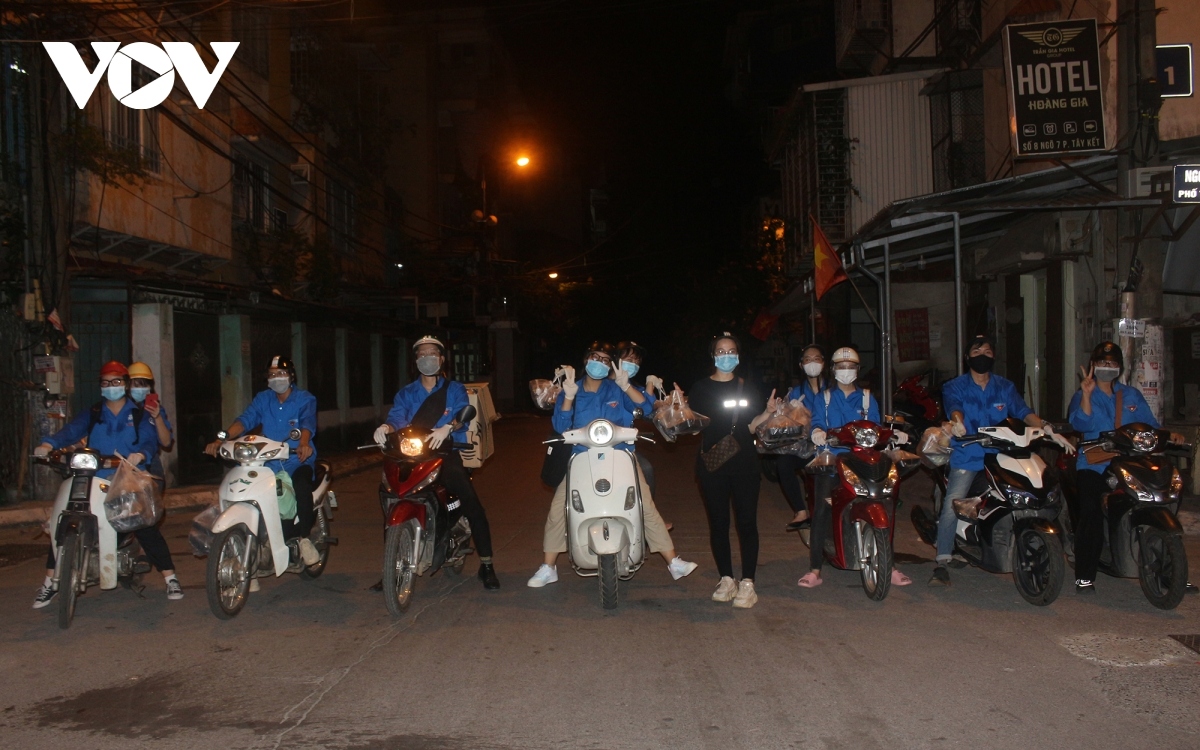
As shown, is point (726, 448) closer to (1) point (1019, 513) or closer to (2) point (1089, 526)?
(1) point (1019, 513)

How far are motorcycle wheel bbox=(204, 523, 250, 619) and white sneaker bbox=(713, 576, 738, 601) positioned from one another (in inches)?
127

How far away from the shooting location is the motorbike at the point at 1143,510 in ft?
20.6

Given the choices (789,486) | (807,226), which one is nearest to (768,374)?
(807,226)

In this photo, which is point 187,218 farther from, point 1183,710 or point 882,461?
point 1183,710

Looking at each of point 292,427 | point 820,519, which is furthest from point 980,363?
point 292,427

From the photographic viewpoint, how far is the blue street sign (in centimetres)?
1086

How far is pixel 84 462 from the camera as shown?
6551mm

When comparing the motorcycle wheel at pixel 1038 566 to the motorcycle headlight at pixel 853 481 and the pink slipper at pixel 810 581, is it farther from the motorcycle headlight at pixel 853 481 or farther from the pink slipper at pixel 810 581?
the pink slipper at pixel 810 581

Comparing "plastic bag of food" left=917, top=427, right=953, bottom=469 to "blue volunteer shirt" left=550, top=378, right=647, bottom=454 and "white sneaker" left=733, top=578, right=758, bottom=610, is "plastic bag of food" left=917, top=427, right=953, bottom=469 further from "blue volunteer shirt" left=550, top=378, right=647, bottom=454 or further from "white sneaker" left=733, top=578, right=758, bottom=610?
"blue volunteer shirt" left=550, top=378, right=647, bottom=454

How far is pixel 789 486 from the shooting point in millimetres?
9656

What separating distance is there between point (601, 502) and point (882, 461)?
1993mm

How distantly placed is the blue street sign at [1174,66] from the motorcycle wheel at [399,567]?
955 centimetres

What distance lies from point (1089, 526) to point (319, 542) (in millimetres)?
5653

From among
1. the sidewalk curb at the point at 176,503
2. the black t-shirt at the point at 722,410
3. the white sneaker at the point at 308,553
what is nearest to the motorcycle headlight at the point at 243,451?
the white sneaker at the point at 308,553
